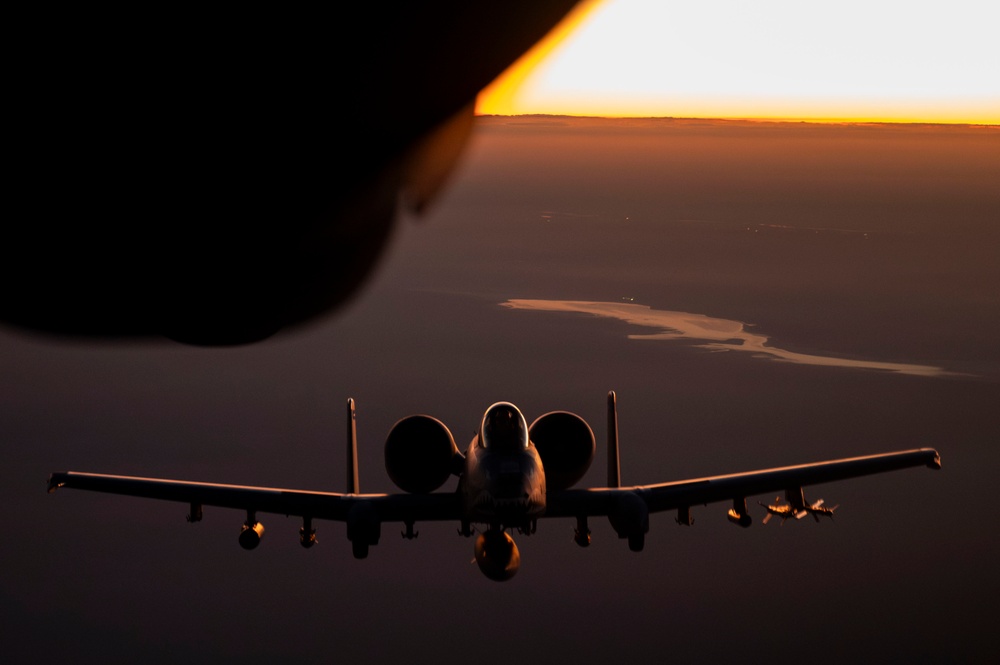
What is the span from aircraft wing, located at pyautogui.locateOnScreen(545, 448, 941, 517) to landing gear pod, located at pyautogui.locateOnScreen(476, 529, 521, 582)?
8.15 ft

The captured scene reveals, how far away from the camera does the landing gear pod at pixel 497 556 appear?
49250 mm

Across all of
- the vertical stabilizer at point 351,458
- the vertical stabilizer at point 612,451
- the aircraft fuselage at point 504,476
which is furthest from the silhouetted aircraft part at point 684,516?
the vertical stabilizer at point 351,458

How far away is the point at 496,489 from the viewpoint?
138ft

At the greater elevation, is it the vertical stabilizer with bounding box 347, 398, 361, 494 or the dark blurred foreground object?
the dark blurred foreground object

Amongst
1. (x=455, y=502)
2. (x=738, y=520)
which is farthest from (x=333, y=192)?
(x=738, y=520)

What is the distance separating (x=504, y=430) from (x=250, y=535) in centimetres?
1652

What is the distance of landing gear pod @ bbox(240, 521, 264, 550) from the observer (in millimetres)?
52781

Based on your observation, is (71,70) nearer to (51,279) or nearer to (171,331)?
(51,279)

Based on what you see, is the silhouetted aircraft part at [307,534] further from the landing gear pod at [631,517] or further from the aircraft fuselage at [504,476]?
the landing gear pod at [631,517]

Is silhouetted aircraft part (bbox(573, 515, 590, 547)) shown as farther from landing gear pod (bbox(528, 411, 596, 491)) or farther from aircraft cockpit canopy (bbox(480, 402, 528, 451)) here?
aircraft cockpit canopy (bbox(480, 402, 528, 451))

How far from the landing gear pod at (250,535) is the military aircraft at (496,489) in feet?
0.24

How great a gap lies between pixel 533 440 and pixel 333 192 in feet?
157

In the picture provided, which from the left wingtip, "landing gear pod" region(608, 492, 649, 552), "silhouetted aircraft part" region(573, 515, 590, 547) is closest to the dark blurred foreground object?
"landing gear pod" region(608, 492, 649, 552)

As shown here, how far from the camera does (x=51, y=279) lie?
527cm
